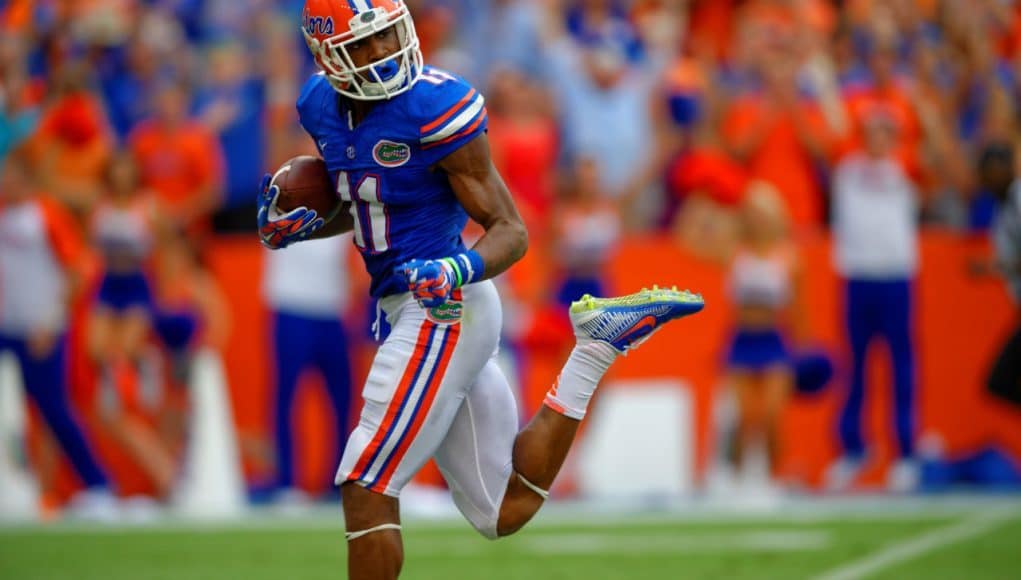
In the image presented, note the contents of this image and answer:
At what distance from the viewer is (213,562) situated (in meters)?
7.63

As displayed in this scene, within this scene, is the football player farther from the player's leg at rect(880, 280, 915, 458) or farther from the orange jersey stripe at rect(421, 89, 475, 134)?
the player's leg at rect(880, 280, 915, 458)

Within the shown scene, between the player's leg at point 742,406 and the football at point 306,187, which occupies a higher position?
Answer: the football at point 306,187

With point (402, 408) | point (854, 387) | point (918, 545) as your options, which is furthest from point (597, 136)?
point (402, 408)

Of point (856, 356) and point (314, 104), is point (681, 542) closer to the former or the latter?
point (856, 356)

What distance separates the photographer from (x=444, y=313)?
485 centimetres

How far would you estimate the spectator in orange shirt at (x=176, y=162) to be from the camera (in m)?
10.3

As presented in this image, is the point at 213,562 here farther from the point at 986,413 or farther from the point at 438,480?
the point at 986,413

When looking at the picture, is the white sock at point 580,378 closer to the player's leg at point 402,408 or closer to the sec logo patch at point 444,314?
the player's leg at point 402,408

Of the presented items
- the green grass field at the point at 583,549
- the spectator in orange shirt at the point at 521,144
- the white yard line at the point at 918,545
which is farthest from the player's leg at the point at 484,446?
the spectator in orange shirt at the point at 521,144

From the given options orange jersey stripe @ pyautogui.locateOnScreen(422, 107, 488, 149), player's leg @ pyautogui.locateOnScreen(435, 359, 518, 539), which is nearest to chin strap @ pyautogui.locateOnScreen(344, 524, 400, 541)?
player's leg @ pyautogui.locateOnScreen(435, 359, 518, 539)

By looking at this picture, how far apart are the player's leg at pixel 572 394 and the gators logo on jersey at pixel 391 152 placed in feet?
2.48

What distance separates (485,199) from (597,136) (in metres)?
6.18

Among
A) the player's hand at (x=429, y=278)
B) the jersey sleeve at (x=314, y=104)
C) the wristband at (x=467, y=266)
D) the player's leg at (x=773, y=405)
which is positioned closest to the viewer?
the player's hand at (x=429, y=278)

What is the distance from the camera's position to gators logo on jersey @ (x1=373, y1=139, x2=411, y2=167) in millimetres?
4746
